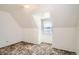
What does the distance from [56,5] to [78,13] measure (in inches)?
10.0

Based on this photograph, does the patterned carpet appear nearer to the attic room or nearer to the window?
the attic room

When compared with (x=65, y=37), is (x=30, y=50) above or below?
below

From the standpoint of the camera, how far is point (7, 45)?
1.41 meters

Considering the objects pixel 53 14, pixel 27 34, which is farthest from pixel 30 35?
pixel 53 14

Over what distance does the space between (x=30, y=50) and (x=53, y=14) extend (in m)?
0.47

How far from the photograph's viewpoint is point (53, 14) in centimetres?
139

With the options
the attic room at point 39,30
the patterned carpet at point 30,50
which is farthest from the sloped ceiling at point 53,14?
the patterned carpet at point 30,50

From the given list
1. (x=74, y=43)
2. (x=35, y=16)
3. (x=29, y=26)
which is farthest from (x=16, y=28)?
(x=74, y=43)

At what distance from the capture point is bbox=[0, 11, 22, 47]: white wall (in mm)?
1405

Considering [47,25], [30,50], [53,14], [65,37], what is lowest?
[30,50]

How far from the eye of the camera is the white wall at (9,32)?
1.41m

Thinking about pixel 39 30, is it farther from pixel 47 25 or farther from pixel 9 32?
pixel 9 32
